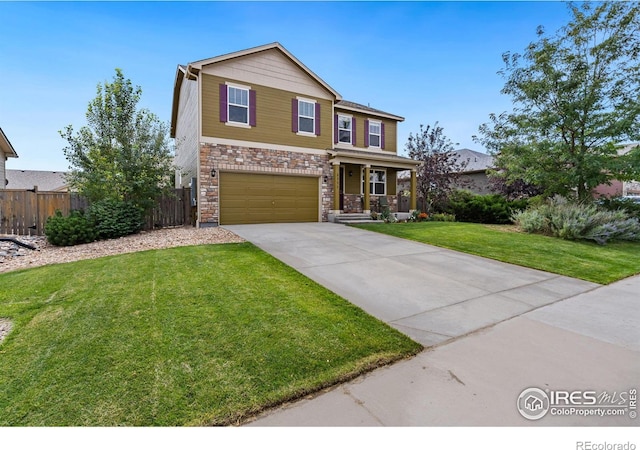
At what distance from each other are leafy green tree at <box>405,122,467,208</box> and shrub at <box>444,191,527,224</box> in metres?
0.87

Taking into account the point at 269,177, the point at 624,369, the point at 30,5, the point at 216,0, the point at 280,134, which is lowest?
the point at 624,369

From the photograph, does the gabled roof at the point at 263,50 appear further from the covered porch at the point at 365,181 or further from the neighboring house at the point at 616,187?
the neighboring house at the point at 616,187

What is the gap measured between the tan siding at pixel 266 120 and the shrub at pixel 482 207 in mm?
8061

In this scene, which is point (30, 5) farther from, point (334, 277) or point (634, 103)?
point (634, 103)

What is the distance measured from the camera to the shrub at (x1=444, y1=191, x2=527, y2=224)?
1505cm

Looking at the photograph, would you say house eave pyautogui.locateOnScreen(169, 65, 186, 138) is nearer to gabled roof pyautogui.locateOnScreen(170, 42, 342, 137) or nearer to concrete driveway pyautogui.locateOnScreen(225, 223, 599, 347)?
gabled roof pyautogui.locateOnScreen(170, 42, 342, 137)

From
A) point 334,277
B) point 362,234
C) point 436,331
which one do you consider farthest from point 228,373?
point 362,234

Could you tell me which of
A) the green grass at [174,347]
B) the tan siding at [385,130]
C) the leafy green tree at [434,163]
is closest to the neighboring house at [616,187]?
the leafy green tree at [434,163]

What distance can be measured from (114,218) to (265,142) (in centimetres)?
609

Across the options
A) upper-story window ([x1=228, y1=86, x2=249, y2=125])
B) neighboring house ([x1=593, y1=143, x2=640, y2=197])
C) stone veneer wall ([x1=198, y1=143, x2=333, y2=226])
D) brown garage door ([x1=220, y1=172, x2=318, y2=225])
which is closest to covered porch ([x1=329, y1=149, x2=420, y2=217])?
stone veneer wall ([x1=198, y1=143, x2=333, y2=226])

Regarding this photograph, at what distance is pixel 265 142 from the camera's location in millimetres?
12578

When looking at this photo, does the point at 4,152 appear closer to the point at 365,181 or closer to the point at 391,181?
the point at 365,181

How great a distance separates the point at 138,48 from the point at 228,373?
11115 mm

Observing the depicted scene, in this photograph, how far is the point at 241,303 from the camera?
12.7 ft
